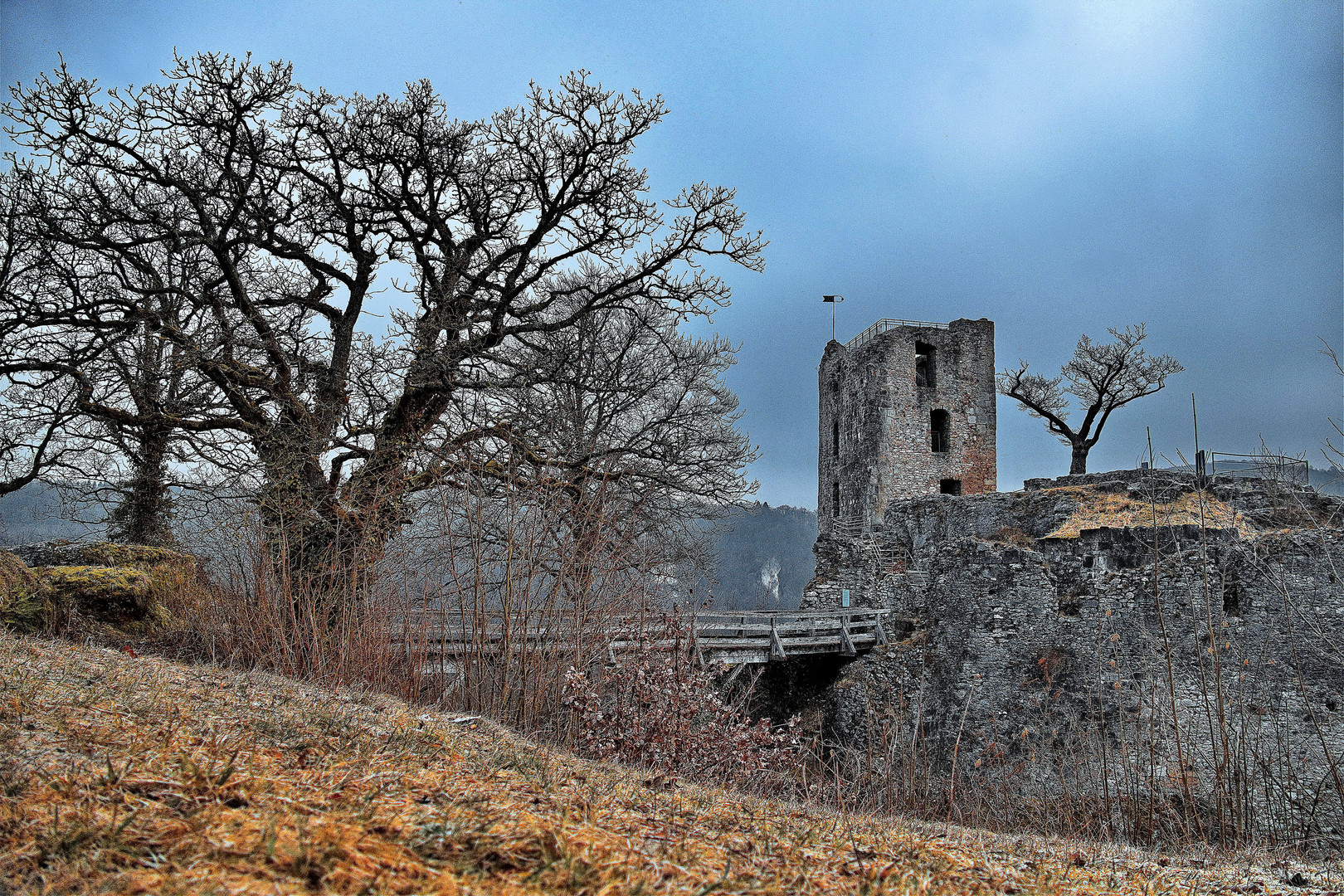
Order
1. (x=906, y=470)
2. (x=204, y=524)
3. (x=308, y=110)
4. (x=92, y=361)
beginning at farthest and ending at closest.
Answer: (x=906, y=470), (x=308, y=110), (x=92, y=361), (x=204, y=524)

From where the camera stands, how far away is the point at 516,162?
10984mm

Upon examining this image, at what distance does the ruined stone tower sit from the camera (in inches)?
1131

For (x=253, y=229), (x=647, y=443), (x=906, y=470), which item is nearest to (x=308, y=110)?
(x=253, y=229)

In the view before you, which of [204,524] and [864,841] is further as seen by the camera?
[204,524]

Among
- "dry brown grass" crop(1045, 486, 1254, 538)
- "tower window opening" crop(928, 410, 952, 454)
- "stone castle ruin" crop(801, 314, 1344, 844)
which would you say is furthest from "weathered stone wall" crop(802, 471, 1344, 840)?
"tower window opening" crop(928, 410, 952, 454)

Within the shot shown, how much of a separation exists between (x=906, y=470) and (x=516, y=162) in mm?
21568

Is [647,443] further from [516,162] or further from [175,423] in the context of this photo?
[175,423]

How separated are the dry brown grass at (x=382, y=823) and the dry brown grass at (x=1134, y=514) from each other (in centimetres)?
956

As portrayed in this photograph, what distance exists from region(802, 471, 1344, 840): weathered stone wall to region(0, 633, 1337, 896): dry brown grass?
4768 millimetres

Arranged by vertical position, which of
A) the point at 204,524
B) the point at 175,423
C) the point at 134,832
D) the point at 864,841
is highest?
the point at 175,423

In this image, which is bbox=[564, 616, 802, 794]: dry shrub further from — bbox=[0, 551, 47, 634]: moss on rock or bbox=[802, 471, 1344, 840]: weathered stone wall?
bbox=[0, 551, 47, 634]: moss on rock

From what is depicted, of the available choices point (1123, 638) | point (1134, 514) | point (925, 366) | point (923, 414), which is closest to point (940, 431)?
point (923, 414)

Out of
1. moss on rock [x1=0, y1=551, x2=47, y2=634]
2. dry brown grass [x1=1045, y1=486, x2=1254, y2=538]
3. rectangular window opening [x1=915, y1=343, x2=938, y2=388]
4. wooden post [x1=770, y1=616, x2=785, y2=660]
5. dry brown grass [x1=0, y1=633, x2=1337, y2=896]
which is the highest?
rectangular window opening [x1=915, y1=343, x2=938, y2=388]

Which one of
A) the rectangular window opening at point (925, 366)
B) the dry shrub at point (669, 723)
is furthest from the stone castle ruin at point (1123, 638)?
the rectangular window opening at point (925, 366)
